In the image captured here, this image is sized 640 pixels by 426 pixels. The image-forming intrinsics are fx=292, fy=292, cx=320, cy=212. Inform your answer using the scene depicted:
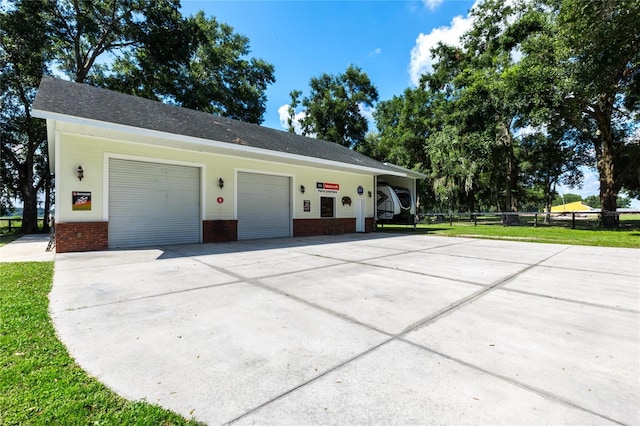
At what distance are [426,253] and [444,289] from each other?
3863 millimetres

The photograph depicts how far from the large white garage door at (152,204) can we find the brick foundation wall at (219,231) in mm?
269

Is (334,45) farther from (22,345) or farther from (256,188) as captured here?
(22,345)

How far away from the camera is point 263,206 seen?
12.6 metres

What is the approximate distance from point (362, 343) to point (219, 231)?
939 cm

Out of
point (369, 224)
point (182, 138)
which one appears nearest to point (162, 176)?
point (182, 138)

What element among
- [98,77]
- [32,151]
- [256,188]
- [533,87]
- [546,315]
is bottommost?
[546,315]

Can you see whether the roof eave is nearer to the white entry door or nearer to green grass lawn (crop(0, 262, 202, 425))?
the white entry door

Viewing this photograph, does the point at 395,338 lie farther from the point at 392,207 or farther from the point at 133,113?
the point at 392,207

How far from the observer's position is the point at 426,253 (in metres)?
8.33

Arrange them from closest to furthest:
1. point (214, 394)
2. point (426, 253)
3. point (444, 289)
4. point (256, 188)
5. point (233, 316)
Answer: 1. point (214, 394)
2. point (233, 316)
3. point (444, 289)
4. point (426, 253)
5. point (256, 188)

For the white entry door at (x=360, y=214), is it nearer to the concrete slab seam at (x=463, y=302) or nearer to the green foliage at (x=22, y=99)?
the concrete slab seam at (x=463, y=302)

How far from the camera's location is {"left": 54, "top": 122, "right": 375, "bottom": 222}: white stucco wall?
8.06 meters

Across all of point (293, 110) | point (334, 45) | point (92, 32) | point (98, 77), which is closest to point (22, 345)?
point (334, 45)

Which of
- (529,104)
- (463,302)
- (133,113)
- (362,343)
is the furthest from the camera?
(529,104)
